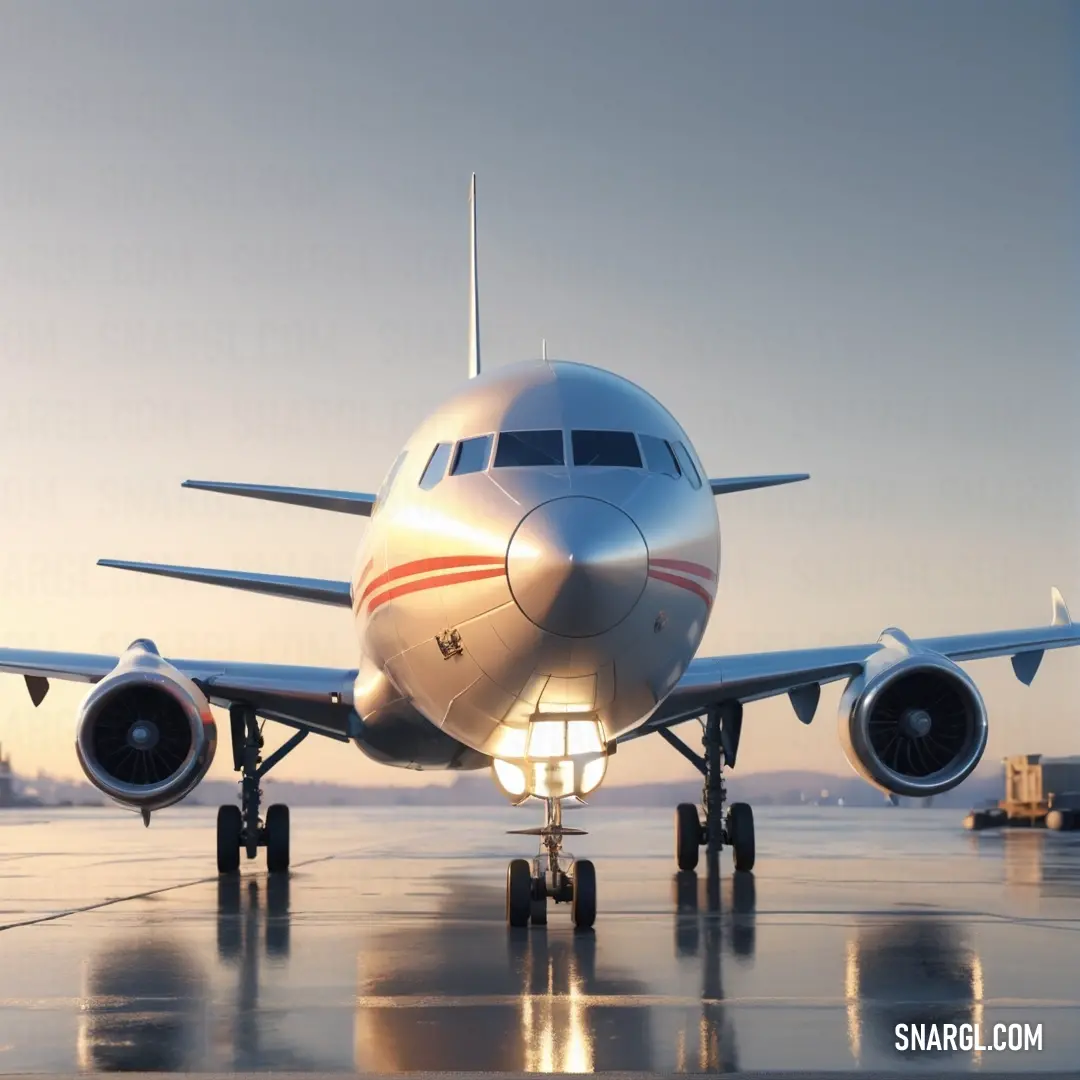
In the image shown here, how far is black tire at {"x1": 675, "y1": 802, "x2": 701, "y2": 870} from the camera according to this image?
18.5 m

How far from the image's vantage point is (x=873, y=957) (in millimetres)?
9352

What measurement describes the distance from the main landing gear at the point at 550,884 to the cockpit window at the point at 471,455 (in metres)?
2.67

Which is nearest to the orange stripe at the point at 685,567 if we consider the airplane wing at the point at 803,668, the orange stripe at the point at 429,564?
the orange stripe at the point at 429,564

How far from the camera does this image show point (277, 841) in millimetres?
18328

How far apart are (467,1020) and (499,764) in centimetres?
619

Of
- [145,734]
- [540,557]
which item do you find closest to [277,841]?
[145,734]

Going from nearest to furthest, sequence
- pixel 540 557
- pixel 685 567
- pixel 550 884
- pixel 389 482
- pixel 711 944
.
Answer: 1. pixel 540 557
2. pixel 711 944
3. pixel 685 567
4. pixel 550 884
5. pixel 389 482

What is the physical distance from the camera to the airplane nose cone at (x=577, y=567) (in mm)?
9359

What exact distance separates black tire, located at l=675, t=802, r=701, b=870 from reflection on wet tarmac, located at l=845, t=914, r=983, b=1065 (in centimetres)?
714

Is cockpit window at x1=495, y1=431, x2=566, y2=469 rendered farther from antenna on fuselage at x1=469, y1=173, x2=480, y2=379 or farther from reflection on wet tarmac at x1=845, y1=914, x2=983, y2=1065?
antenna on fuselage at x1=469, y1=173, x2=480, y2=379

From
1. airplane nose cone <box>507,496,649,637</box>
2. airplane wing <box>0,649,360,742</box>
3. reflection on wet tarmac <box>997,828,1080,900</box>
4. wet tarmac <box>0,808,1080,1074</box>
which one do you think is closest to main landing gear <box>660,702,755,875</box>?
wet tarmac <box>0,808,1080,1074</box>

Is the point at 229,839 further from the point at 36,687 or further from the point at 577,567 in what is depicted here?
the point at 577,567

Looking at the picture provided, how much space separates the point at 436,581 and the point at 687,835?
8.96 metres

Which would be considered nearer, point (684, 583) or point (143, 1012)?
point (143, 1012)
